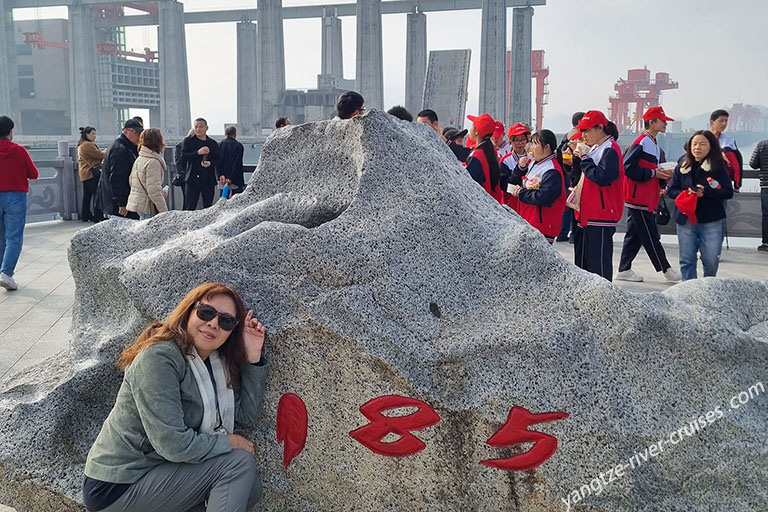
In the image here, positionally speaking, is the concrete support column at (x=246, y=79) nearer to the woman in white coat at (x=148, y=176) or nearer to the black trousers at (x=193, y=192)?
the black trousers at (x=193, y=192)

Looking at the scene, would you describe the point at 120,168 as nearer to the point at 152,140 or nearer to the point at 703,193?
the point at 152,140

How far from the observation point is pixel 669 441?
2.39 m

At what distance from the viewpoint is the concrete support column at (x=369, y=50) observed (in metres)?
28.3

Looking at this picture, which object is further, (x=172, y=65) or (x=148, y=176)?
(x=172, y=65)

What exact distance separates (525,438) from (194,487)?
3.78 feet

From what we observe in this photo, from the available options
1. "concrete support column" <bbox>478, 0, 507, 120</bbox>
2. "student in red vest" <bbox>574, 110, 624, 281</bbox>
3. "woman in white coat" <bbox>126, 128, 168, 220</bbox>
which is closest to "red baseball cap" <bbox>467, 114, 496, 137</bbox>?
"student in red vest" <bbox>574, 110, 624, 281</bbox>

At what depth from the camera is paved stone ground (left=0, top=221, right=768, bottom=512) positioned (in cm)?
511

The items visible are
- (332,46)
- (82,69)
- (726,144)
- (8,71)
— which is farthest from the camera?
(8,71)

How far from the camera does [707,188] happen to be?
536 centimetres

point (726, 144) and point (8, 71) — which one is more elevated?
point (8, 71)

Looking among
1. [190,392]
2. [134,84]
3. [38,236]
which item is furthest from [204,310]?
[134,84]

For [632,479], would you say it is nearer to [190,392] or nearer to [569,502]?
[569,502]

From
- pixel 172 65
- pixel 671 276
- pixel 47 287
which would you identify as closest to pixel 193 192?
pixel 47 287

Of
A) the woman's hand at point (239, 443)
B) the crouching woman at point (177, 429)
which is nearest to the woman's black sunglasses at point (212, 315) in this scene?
the crouching woman at point (177, 429)
